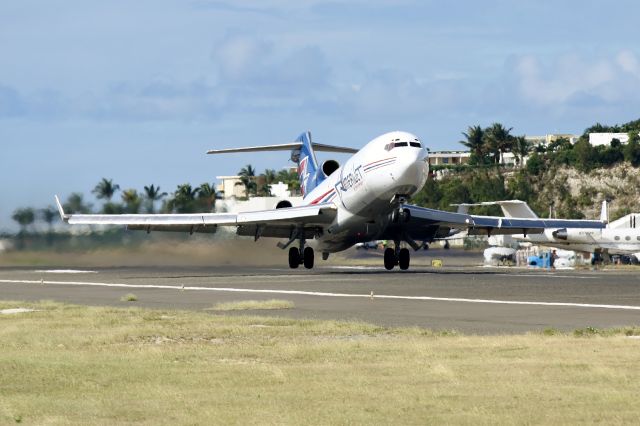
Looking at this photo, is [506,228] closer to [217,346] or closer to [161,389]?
[217,346]

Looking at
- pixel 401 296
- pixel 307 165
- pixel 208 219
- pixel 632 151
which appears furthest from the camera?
pixel 632 151

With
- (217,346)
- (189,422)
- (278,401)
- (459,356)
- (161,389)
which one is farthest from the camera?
(217,346)

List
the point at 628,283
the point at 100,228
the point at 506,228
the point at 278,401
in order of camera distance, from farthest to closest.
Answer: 1. the point at 100,228
2. the point at 506,228
3. the point at 628,283
4. the point at 278,401

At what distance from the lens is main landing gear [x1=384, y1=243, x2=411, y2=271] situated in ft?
198

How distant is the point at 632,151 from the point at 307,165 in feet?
462

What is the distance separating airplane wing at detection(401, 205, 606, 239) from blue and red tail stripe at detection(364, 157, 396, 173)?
2.73 m

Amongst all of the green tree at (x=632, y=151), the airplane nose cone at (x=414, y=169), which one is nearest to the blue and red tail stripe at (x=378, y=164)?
the airplane nose cone at (x=414, y=169)

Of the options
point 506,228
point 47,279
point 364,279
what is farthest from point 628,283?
point 47,279

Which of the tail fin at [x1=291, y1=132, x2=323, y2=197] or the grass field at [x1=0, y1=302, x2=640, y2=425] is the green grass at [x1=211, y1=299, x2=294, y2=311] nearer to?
the grass field at [x1=0, y1=302, x2=640, y2=425]

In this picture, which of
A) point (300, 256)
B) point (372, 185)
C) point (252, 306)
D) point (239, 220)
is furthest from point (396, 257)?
point (252, 306)

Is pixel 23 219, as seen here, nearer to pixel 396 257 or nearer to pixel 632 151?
pixel 396 257

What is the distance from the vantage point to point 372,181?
170ft

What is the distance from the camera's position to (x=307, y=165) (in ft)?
222

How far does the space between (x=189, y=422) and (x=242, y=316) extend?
1589 centimetres
